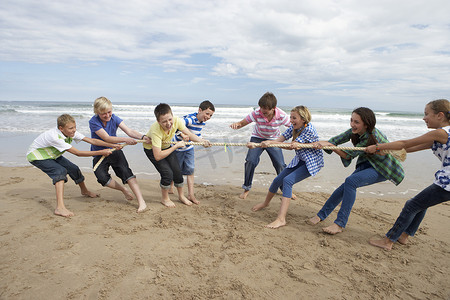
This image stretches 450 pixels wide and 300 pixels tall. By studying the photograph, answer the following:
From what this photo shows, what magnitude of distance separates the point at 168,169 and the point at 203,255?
160 cm

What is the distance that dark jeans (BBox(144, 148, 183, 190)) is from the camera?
13.1 ft

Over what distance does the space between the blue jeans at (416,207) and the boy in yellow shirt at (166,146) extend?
8.37 feet

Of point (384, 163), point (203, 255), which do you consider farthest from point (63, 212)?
point (384, 163)

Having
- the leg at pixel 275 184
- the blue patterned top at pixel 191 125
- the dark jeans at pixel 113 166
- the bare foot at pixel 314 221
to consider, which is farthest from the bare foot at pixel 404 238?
the dark jeans at pixel 113 166

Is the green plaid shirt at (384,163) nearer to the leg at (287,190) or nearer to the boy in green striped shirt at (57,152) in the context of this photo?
the leg at (287,190)

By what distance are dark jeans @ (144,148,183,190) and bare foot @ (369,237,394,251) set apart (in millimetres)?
2676

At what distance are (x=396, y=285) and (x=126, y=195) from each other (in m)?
3.68

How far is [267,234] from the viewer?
10.8 feet

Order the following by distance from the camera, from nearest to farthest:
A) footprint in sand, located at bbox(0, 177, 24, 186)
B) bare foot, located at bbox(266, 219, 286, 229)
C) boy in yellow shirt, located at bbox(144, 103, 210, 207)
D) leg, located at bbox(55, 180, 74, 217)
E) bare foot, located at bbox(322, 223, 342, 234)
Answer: bare foot, located at bbox(322, 223, 342, 234) → bare foot, located at bbox(266, 219, 286, 229) → leg, located at bbox(55, 180, 74, 217) → boy in yellow shirt, located at bbox(144, 103, 210, 207) → footprint in sand, located at bbox(0, 177, 24, 186)

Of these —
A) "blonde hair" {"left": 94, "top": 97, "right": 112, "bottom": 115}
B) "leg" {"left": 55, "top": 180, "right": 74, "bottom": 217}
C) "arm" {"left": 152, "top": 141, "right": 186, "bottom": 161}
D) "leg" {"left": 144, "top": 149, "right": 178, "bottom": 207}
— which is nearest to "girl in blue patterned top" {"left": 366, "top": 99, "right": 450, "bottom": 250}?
"arm" {"left": 152, "top": 141, "right": 186, "bottom": 161}

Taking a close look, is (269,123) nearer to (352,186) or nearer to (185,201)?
(352,186)

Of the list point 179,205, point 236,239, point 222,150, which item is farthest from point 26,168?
point 236,239

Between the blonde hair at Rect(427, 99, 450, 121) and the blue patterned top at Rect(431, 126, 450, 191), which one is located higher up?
the blonde hair at Rect(427, 99, 450, 121)

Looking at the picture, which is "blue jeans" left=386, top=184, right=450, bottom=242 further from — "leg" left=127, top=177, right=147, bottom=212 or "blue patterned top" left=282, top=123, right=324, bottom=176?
"leg" left=127, top=177, right=147, bottom=212
